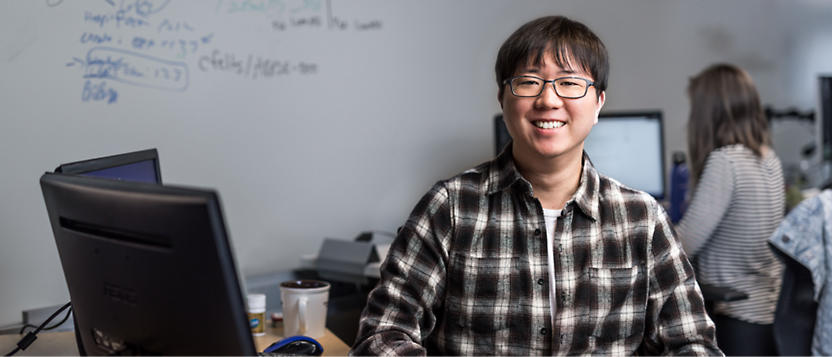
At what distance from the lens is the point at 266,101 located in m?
2.04

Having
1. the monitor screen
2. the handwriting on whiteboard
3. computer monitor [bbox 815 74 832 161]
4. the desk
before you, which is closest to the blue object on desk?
the desk

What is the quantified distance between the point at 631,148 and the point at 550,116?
156cm

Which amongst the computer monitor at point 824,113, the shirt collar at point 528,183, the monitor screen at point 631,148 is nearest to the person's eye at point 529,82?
the shirt collar at point 528,183

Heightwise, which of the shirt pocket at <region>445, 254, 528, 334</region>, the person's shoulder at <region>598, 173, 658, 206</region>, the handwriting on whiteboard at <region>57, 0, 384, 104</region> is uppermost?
the handwriting on whiteboard at <region>57, 0, 384, 104</region>

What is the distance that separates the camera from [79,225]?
2.60 ft

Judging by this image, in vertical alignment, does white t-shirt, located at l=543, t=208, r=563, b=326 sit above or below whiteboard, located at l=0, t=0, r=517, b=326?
below

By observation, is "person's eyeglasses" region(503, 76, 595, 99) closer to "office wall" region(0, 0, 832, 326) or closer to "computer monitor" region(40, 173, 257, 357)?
"computer monitor" region(40, 173, 257, 357)

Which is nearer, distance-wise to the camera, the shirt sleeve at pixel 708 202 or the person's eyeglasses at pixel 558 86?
the person's eyeglasses at pixel 558 86

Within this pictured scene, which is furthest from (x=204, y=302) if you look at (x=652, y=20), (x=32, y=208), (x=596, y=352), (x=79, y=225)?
(x=652, y=20)

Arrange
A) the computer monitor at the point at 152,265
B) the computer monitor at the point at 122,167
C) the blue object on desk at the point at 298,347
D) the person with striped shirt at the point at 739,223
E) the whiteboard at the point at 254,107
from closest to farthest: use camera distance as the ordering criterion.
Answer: the computer monitor at the point at 152,265, the computer monitor at the point at 122,167, the blue object on desk at the point at 298,347, the whiteboard at the point at 254,107, the person with striped shirt at the point at 739,223

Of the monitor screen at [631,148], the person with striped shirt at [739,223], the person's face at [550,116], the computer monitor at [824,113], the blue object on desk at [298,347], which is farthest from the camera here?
the computer monitor at [824,113]

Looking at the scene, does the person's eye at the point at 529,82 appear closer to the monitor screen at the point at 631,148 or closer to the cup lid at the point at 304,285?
the cup lid at the point at 304,285

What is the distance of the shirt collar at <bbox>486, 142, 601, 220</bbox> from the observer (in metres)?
1.15

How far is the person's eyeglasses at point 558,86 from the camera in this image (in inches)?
43.4
